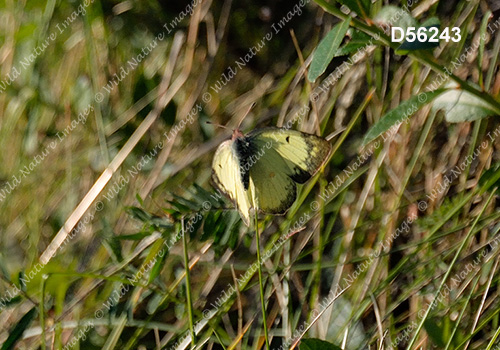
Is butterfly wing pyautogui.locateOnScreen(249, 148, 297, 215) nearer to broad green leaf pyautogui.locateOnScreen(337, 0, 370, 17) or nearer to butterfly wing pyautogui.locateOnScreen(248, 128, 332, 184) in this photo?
butterfly wing pyautogui.locateOnScreen(248, 128, 332, 184)

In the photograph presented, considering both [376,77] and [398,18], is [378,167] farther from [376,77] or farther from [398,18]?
[398,18]

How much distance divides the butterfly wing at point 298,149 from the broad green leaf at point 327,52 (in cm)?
31

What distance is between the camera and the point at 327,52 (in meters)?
1.33

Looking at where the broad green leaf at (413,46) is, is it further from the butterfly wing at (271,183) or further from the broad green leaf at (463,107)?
the butterfly wing at (271,183)

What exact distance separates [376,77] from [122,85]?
1071 mm

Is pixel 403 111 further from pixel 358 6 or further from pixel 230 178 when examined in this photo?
pixel 230 178

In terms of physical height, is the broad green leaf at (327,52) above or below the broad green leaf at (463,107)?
above

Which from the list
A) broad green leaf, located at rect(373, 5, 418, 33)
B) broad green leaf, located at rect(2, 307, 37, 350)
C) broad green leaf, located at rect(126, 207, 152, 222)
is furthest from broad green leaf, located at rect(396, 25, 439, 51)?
broad green leaf, located at rect(2, 307, 37, 350)

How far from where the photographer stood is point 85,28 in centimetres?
247

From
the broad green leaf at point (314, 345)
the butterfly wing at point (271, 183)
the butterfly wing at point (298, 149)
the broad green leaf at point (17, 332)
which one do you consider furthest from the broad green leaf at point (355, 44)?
the broad green leaf at point (17, 332)

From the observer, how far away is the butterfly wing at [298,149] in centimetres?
166

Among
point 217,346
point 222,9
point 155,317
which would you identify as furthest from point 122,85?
point 217,346

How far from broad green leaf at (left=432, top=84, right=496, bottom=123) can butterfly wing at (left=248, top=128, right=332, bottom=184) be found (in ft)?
1.02

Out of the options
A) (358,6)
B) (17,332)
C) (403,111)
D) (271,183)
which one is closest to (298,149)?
(271,183)
